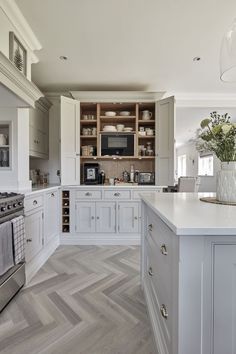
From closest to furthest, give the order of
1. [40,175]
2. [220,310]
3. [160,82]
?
[220,310]
[160,82]
[40,175]

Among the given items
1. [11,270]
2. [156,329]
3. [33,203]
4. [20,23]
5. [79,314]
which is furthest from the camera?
[33,203]

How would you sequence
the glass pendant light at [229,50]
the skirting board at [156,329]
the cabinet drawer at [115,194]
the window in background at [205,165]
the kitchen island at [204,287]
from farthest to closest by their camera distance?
1. the window in background at [205,165]
2. the cabinet drawer at [115,194]
3. the glass pendant light at [229,50]
4. the skirting board at [156,329]
5. the kitchen island at [204,287]

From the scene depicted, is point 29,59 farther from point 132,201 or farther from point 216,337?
point 216,337

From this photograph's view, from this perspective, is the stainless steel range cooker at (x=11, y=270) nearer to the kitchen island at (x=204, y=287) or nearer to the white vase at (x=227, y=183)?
the kitchen island at (x=204, y=287)

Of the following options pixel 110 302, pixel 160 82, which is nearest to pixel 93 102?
pixel 160 82

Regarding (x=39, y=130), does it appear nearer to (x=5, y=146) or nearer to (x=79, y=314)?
(x=5, y=146)

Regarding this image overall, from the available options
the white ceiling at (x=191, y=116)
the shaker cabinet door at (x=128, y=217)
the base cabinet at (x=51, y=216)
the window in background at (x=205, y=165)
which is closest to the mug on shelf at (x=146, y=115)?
the white ceiling at (x=191, y=116)

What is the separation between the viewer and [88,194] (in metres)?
3.34

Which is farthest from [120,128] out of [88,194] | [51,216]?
[51,216]

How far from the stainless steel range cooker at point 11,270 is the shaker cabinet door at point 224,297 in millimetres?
1504

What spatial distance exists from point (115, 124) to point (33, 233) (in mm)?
2367

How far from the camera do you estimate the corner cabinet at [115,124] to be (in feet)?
11.1

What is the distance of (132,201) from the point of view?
11.0 ft

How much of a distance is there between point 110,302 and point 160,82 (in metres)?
3.18
